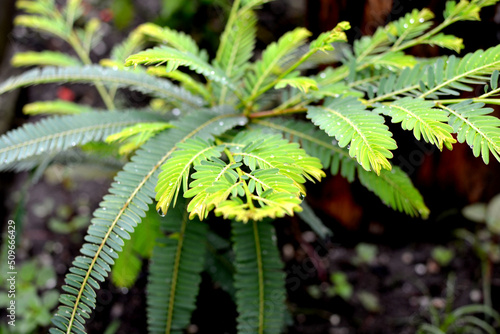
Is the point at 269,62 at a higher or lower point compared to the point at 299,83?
higher

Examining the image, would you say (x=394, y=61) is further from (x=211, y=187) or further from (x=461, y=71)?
(x=211, y=187)

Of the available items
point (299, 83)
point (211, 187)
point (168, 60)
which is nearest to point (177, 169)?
point (211, 187)

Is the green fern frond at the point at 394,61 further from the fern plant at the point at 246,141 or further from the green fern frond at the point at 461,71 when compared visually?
the green fern frond at the point at 461,71

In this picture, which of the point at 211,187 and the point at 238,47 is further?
the point at 238,47

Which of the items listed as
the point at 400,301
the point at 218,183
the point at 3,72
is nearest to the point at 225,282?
the point at 218,183

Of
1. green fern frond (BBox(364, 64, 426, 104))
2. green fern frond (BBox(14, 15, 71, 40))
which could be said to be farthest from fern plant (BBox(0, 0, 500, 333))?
green fern frond (BBox(14, 15, 71, 40))

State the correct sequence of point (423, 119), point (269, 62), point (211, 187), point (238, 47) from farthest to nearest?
point (238, 47) < point (269, 62) < point (423, 119) < point (211, 187)

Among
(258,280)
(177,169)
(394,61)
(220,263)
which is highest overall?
(394,61)

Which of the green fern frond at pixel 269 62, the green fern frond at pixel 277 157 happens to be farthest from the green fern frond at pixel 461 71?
the green fern frond at pixel 269 62
